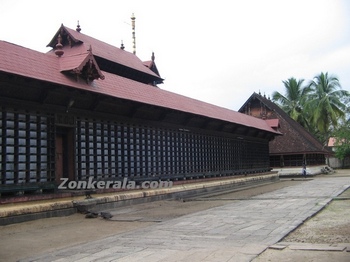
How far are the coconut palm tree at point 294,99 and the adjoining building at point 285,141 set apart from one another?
884 centimetres

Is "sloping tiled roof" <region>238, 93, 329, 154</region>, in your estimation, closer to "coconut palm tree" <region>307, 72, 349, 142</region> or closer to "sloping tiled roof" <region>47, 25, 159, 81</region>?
"coconut palm tree" <region>307, 72, 349, 142</region>

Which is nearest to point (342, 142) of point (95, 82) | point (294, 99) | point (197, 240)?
point (294, 99)

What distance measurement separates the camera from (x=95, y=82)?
42.7 feet

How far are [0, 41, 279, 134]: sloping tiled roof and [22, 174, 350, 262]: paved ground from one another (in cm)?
509

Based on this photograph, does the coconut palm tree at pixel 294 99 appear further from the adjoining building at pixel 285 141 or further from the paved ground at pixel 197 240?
the paved ground at pixel 197 240

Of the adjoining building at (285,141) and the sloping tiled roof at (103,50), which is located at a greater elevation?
the sloping tiled roof at (103,50)

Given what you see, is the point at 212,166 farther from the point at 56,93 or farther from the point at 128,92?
the point at 56,93

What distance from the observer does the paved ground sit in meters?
5.84

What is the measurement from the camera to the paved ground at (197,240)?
584 centimetres

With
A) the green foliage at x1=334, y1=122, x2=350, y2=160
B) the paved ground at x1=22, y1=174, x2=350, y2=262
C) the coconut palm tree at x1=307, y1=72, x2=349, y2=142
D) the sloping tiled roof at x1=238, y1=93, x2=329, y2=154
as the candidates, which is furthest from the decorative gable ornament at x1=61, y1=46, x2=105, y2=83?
the green foliage at x1=334, y1=122, x2=350, y2=160

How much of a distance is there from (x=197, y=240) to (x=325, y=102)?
130ft

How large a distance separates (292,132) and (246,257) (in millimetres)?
32736

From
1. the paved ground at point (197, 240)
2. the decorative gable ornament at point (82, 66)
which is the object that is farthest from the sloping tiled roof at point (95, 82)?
the paved ground at point (197, 240)

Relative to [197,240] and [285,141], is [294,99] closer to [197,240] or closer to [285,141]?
[285,141]
